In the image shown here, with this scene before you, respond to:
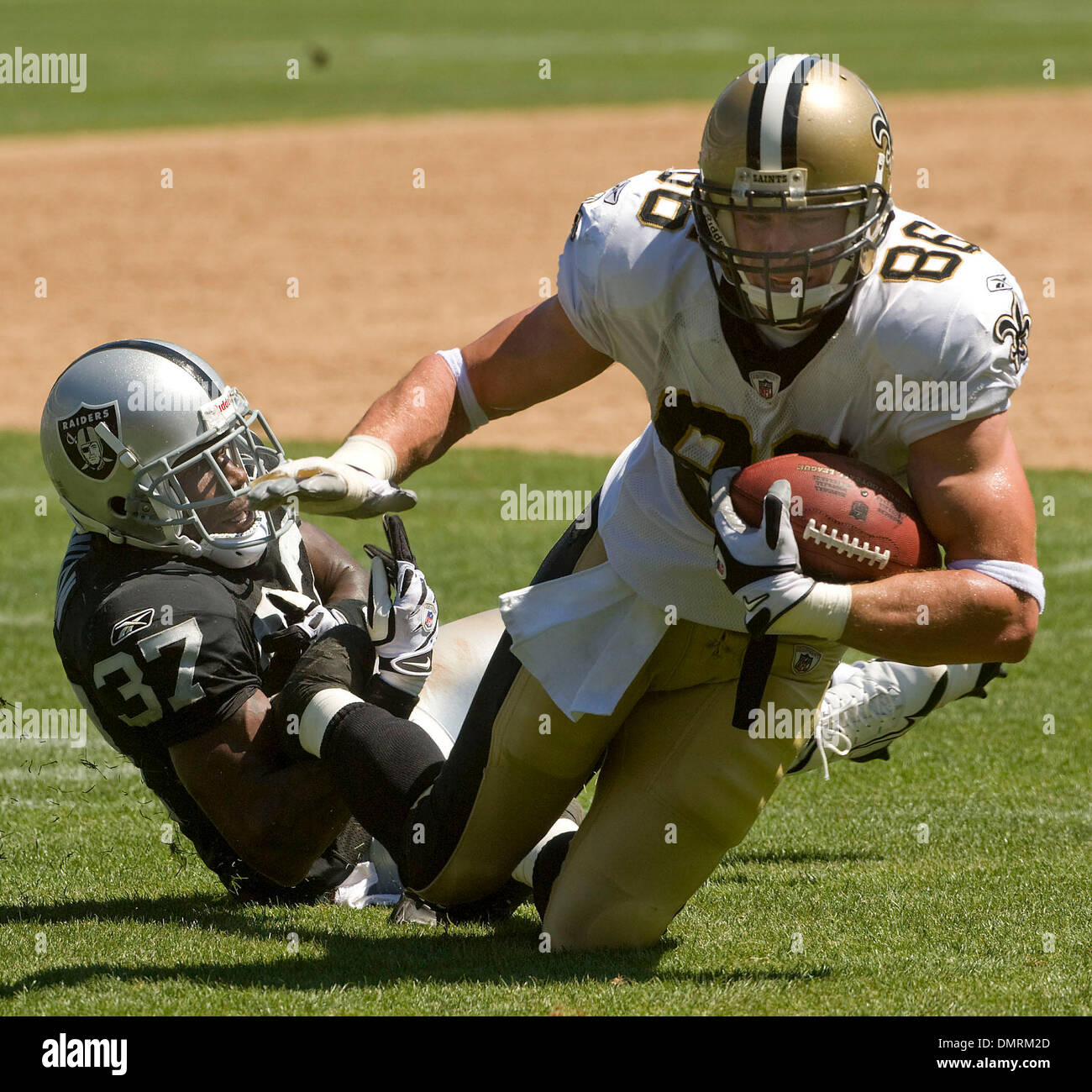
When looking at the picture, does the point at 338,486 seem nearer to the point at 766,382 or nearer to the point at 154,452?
the point at 154,452

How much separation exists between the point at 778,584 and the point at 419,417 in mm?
1142

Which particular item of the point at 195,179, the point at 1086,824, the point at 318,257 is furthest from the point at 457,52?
the point at 1086,824

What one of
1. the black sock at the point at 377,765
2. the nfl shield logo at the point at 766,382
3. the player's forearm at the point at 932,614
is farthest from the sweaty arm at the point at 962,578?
the black sock at the point at 377,765

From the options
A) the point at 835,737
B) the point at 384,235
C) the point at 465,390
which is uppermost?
the point at 465,390

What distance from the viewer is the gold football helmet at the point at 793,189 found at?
359 cm

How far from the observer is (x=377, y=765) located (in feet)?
13.6

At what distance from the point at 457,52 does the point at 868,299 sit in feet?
86.2

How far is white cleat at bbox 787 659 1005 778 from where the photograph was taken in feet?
15.3

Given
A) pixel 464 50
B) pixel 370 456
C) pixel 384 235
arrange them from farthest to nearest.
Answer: pixel 464 50
pixel 384 235
pixel 370 456

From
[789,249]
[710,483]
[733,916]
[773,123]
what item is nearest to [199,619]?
[710,483]

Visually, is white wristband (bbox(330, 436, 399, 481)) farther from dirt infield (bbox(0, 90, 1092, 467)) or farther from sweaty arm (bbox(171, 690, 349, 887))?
dirt infield (bbox(0, 90, 1092, 467))
